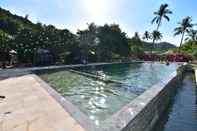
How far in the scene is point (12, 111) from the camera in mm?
5316

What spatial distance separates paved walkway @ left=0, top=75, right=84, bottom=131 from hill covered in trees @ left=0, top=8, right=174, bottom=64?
954 cm

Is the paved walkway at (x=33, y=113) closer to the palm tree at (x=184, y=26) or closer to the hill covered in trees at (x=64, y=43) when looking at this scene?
the hill covered in trees at (x=64, y=43)

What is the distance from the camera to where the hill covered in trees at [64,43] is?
17047 millimetres

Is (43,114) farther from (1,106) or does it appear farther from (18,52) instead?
(18,52)

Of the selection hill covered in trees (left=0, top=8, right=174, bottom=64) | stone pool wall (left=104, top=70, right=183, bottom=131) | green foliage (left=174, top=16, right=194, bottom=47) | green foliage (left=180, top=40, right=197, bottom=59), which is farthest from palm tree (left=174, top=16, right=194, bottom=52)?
stone pool wall (left=104, top=70, right=183, bottom=131)

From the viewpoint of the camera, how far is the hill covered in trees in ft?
55.9

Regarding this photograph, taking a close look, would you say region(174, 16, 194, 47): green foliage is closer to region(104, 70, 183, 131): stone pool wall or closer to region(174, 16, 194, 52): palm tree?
region(174, 16, 194, 52): palm tree

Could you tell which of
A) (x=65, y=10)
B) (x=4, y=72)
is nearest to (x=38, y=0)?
(x=65, y=10)

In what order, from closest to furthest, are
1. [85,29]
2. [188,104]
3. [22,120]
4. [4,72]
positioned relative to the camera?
[22,120] → [188,104] → [4,72] → [85,29]

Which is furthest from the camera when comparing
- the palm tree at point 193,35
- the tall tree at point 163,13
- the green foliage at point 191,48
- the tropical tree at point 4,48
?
the palm tree at point 193,35

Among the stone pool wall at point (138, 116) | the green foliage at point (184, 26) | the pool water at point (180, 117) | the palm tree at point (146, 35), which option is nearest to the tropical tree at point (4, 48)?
the pool water at point (180, 117)

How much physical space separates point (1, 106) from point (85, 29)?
22.3 m

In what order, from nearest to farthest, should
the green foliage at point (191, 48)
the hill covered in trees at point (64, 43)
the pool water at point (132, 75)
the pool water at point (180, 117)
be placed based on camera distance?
the pool water at point (180, 117), the pool water at point (132, 75), the hill covered in trees at point (64, 43), the green foliage at point (191, 48)

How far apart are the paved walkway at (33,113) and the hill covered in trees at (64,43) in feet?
31.3
